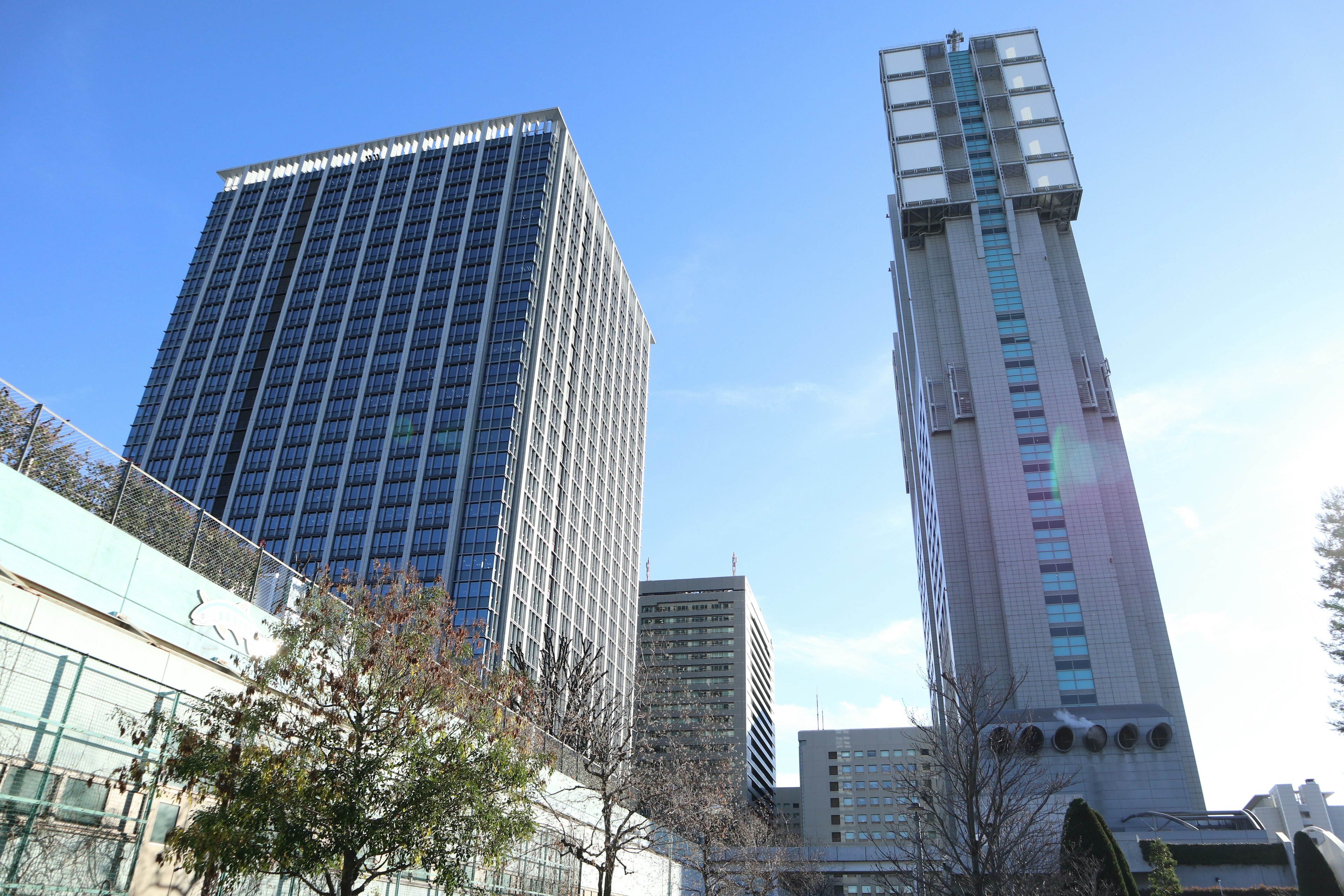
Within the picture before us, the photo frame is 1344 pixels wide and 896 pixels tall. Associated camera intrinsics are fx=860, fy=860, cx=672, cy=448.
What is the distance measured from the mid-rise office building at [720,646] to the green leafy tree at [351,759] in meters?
134

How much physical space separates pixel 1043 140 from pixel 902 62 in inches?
835

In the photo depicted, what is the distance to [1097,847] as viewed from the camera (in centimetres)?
3262

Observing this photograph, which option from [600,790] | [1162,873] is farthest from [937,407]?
[600,790]

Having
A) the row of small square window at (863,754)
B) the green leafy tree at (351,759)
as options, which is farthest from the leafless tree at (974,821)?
the row of small square window at (863,754)

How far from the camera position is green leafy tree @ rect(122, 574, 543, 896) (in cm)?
1591

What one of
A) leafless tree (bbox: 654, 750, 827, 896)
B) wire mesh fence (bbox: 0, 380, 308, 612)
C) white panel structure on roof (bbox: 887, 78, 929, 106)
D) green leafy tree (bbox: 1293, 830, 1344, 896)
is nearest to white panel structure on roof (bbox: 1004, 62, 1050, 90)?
white panel structure on roof (bbox: 887, 78, 929, 106)

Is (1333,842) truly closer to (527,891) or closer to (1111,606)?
(527,891)

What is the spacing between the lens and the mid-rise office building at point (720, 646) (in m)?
161

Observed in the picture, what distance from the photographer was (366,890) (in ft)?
79.7

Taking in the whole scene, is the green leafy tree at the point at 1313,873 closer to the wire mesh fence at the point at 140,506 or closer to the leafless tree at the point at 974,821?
the leafless tree at the point at 974,821

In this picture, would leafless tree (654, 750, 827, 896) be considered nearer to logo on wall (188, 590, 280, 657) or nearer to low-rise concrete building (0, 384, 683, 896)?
logo on wall (188, 590, 280, 657)

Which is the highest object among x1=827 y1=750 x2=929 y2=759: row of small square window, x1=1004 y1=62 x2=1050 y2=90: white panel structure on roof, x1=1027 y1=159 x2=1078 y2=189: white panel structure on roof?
x1=1004 y1=62 x2=1050 y2=90: white panel structure on roof

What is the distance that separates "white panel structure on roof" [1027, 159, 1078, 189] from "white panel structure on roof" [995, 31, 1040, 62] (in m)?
17.2

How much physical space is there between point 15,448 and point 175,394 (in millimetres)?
Result: 107883
